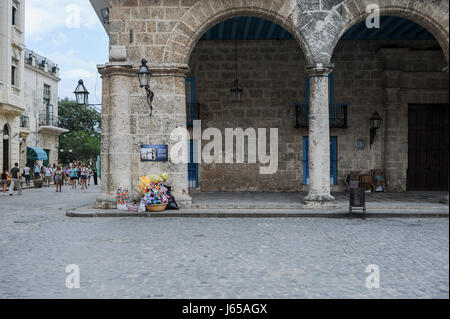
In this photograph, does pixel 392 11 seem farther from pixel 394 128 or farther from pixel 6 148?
pixel 6 148

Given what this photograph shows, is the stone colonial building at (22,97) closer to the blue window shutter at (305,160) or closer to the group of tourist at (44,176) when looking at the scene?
the group of tourist at (44,176)

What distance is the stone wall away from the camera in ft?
53.7

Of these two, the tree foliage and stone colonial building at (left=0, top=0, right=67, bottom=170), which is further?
the tree foliage

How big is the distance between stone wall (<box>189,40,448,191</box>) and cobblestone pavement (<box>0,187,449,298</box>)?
6795mm

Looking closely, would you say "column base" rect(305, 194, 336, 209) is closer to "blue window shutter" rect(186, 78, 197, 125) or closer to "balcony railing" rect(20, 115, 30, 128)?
"blue window shutter" rect(186, 78, 197, 125)

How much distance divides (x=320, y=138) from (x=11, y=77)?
2198cm

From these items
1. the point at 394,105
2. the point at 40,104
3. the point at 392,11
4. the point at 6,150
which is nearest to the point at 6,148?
the point at 6,150

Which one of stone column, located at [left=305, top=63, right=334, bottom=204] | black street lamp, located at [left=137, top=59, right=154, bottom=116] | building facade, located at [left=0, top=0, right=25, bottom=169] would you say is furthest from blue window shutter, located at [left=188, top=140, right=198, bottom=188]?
building facade, located at [left=0, top=0, right=25, bottom=169]

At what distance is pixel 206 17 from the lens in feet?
37.9

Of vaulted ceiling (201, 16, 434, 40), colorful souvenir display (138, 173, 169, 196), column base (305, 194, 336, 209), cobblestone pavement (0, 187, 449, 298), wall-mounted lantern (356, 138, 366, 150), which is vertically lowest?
cobblestone pavement (0, 187, 449, 298)

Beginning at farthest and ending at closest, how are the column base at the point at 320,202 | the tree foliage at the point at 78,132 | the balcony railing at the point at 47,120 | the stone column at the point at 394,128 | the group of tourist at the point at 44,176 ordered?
1. the tree foliage at the point at 78,132
2. the balcony railing at the point at 47,120
3. the group of tourist at the point at 44,176
4. the stone column at the point at 394,128
5. the column base at the point at 320,202

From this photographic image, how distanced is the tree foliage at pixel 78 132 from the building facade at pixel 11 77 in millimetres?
24688

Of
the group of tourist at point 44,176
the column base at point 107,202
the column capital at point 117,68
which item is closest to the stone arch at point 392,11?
the column capital at point 117,68

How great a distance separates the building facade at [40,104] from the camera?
33591 millimetres
